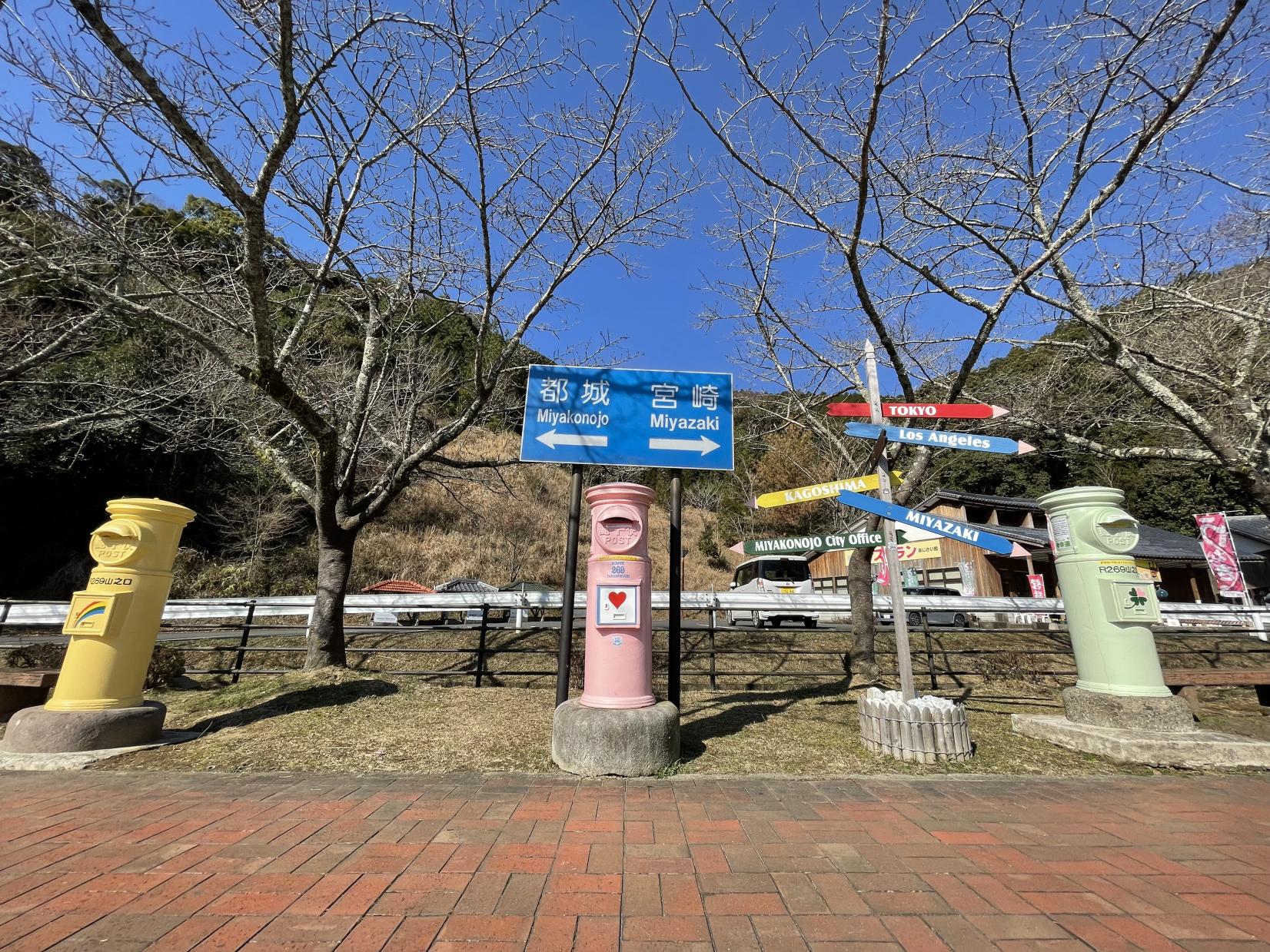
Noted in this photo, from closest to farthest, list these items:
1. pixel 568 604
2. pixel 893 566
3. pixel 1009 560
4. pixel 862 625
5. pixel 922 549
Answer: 1. pixel 893 566
2. pixel 568 604
3. pixel 862 625
4. pixel 922 549
5. pixel 1009 560

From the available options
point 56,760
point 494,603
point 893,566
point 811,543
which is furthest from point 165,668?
point 893,566

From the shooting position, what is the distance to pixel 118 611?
4.71m

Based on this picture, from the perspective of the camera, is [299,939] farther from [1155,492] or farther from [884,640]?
[1155,492]

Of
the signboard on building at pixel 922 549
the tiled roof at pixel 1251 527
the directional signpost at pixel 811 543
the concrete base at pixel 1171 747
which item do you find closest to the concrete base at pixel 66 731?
the directional signpost at pixel 811 543

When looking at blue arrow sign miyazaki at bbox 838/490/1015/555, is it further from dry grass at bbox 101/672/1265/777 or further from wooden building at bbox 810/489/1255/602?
wooden building at bbox 810/489/1255/602

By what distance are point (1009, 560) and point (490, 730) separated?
23.9m

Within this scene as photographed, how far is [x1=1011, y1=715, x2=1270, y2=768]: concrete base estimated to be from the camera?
4.14 meters

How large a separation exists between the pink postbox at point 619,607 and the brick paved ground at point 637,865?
68 cm

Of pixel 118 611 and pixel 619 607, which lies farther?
pixel 118 611

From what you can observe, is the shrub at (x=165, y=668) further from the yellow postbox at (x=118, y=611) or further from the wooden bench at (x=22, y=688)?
the yellow postbox at (x=118, y=611)

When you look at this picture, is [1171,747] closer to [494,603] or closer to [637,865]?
[637,865]

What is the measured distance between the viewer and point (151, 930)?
80.2 inches

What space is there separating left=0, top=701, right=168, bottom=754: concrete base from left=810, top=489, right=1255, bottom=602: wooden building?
745 inches

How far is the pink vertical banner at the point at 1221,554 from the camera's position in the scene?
584 inches
